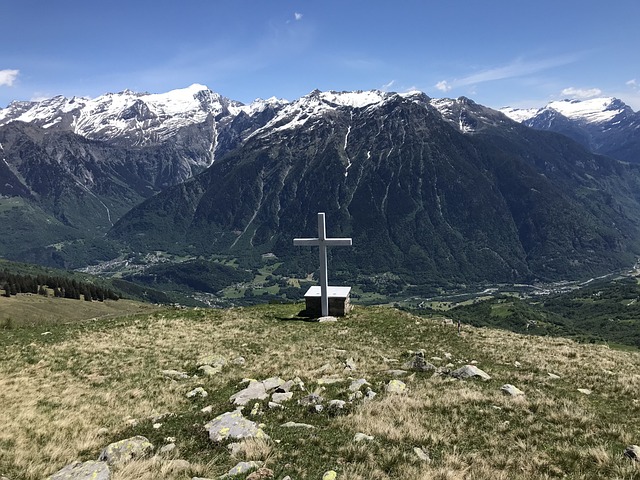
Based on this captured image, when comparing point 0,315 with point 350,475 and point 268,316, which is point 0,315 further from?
point 350,475

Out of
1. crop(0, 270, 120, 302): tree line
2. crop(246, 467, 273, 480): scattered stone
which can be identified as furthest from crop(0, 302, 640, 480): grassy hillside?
crop(0, 270, 120, 302): tree line

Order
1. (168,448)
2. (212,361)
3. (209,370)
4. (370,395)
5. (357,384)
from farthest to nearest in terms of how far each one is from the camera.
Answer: (212,361), (209,370), (357,384), (370,395), (168,448)

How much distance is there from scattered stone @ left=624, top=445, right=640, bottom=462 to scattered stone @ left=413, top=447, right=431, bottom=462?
5.77 meters

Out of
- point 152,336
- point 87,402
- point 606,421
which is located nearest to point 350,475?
point 606,421

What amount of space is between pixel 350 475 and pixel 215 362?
18.5m

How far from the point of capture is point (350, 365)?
88.0 feet

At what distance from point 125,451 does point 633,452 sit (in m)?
15.7

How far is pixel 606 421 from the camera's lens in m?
16.1

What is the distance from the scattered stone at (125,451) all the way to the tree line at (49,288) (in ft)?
556

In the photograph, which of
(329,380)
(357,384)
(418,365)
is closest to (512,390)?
(418,365)

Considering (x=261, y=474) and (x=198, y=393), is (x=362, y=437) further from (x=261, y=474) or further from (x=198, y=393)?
(x=198, y=393)

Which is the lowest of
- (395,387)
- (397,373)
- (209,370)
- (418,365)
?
(209,370)

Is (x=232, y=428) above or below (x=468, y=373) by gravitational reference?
above

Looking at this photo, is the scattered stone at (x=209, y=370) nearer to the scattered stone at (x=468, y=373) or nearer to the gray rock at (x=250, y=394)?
the gray rock at (x=250, y=394)
